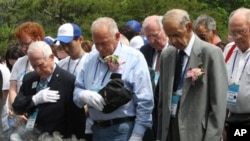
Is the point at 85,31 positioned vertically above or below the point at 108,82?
below

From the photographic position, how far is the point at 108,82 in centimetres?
542

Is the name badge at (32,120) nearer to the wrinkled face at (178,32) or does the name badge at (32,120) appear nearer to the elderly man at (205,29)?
the wrinkled face at (178,32)

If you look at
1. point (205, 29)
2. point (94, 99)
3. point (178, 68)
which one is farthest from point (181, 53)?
point (205, 29)

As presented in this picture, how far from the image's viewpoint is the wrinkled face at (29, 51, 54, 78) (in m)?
5.68

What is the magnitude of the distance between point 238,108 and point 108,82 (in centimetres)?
115

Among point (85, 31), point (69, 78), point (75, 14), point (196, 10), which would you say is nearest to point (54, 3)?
point (75, 14)

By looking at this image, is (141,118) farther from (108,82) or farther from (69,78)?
(69,78)

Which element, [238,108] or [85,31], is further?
[85,31]

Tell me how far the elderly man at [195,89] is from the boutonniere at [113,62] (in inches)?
22.2

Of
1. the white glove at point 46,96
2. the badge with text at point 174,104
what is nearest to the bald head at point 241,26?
the badge with text at point 174,104

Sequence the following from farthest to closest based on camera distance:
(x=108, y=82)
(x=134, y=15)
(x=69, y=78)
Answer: (x=134, y=15)
(x=69, y=78)
(x=108, y=82)

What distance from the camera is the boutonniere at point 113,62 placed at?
17.6 ft

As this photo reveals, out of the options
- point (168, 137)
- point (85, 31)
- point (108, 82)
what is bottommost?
point (85, 31)

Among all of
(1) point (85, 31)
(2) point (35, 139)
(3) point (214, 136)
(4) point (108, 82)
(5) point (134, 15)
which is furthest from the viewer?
(5) point (134, 15)
